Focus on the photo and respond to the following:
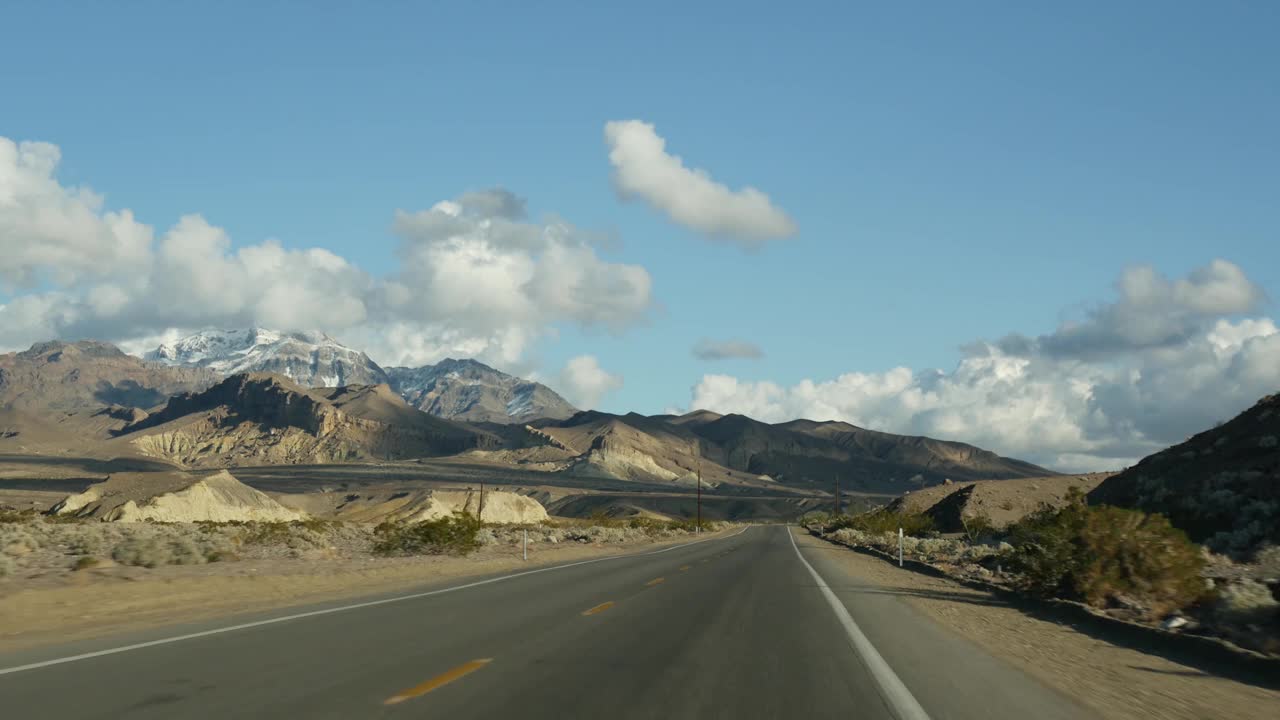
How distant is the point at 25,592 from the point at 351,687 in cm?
1071

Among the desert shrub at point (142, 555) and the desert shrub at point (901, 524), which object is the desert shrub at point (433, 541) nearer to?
the desert shrub at point (142, 555)

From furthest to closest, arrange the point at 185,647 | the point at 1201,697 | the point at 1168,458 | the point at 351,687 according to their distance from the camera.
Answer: the point at 1168,458
the point at 185,647
the point at 1201,697
the point at 351,687

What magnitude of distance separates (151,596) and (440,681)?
12.0m

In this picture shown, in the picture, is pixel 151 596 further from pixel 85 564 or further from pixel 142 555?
pixel 142 555

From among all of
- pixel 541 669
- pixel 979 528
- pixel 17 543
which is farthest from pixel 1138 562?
pixel 979 528

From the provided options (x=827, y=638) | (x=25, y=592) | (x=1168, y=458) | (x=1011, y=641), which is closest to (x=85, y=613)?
(x=25, y=592)

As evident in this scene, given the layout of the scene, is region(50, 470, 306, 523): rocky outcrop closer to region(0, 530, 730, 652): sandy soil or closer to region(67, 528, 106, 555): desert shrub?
region(67, 528, 106, 555): desert shrub

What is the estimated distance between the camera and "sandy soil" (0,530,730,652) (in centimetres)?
1456

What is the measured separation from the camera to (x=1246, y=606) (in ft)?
50.0

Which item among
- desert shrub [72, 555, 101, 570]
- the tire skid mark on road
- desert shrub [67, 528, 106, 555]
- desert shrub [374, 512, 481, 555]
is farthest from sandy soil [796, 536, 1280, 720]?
desert shrub [67, 528, 106, 555]

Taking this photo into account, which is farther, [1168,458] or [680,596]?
[1168,458]

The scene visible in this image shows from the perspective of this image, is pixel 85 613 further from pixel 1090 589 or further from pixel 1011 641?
pixel 1090 589

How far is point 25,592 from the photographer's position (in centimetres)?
1648

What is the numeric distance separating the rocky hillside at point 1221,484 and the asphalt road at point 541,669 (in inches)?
1216
